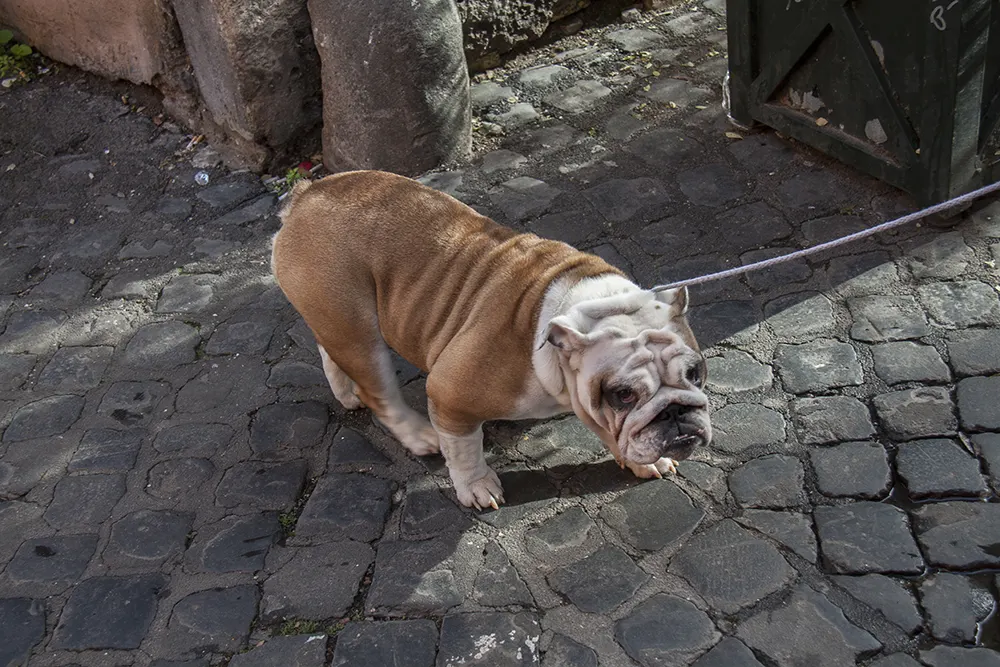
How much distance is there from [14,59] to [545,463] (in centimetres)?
596

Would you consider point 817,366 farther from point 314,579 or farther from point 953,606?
point 314,579

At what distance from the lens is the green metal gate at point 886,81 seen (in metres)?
4.91

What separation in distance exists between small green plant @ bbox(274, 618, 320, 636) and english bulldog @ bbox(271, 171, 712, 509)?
0.81 metres

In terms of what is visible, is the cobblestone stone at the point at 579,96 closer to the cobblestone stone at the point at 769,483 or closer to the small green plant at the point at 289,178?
the small green plant at the point at 289,178

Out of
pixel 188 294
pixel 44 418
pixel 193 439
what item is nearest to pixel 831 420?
pixel 193 439

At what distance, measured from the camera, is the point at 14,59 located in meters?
7.98

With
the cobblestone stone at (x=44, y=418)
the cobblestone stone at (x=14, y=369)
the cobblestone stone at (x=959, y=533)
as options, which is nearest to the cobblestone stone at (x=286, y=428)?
the cobblestone stone at (x=44, y=418)

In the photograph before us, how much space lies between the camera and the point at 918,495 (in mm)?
4020

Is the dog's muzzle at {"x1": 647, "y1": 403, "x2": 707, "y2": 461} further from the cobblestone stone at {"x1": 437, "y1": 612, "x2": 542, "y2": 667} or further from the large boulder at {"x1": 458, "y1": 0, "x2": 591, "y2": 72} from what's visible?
the large boulder at {"x1": 458, "y1": 0, "x2": 591, "y2": 72}

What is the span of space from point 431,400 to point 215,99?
12.4 ft

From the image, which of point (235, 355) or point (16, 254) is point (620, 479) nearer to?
point (235, 355)

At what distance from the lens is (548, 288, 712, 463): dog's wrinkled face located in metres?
3.61

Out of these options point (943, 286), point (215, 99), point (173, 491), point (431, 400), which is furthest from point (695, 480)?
point (215, 99)

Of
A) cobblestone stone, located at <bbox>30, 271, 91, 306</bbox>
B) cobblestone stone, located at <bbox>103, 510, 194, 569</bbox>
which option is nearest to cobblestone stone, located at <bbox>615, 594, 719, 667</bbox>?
cobblestone stone, located at <bbox>103, 510, 194, 569</bbox>
